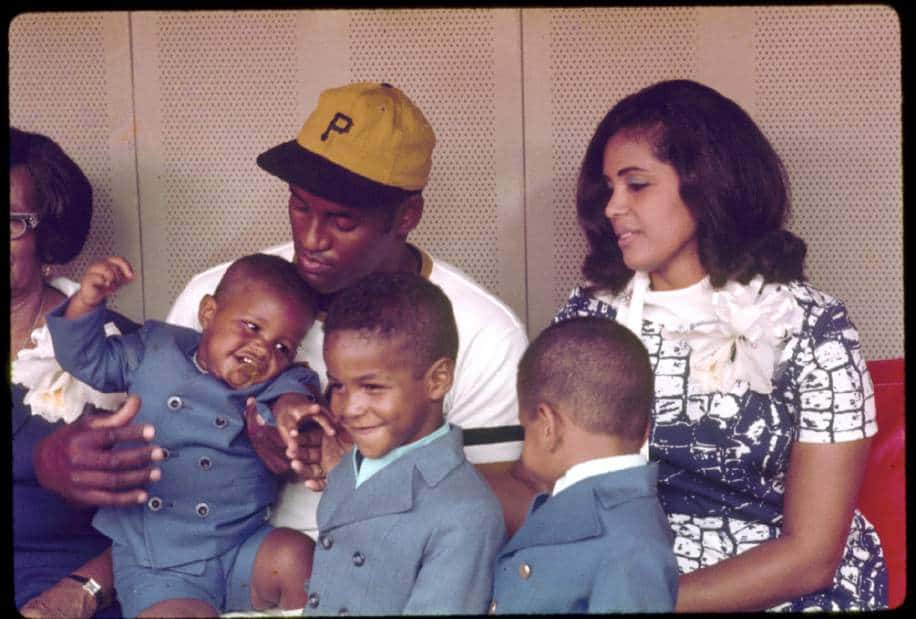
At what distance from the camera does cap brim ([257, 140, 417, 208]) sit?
214cm

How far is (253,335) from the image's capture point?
208cm

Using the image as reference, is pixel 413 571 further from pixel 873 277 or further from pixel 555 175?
pixel 873 277

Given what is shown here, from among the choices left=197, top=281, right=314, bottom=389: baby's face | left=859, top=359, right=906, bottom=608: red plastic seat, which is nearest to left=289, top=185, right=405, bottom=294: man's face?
left=197, top=281, right=314, bottom=389: baby's face

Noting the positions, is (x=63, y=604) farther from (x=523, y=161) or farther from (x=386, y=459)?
(x=523, y=161)

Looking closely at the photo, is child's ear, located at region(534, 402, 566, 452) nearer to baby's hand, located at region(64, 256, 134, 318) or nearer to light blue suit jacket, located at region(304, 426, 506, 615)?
light blue suit jacket, located at region(304, 426, 506, 615)

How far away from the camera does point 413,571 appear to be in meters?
1.83

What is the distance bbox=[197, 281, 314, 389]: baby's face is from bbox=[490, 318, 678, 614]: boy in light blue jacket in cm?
51

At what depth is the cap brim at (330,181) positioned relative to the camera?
214 centimetres

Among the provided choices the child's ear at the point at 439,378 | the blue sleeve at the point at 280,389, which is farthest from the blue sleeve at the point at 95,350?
the child's ear at the point at 439,378

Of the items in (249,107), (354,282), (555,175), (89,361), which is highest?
(249,107)

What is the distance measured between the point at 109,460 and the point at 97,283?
35 centimetres

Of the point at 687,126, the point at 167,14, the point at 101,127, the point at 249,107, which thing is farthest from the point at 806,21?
the point at 101,127

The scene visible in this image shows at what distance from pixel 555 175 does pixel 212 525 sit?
117 cm

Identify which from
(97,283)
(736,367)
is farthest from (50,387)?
(736,367)
